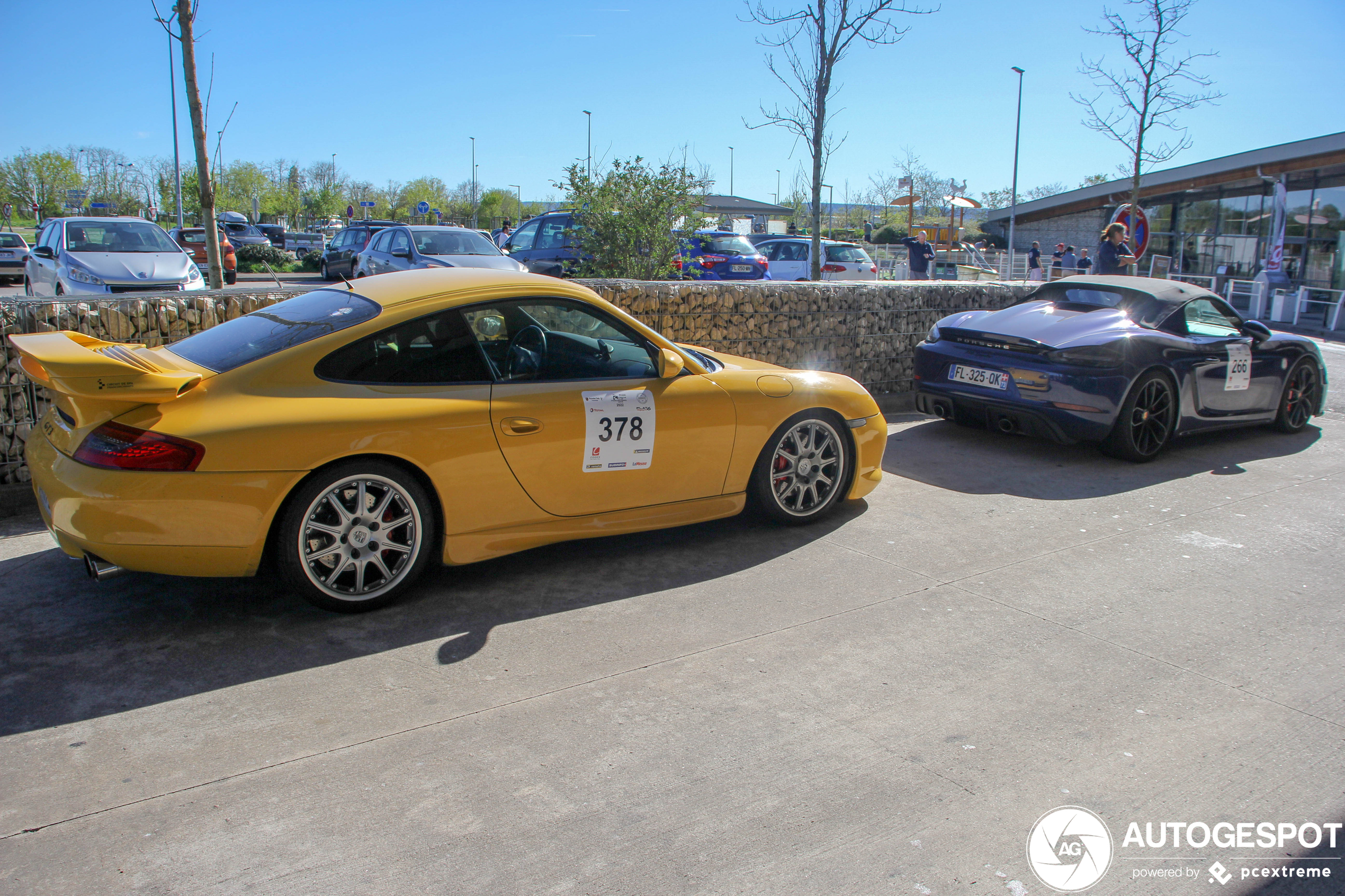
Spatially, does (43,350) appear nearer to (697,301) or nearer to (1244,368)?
(697,301)

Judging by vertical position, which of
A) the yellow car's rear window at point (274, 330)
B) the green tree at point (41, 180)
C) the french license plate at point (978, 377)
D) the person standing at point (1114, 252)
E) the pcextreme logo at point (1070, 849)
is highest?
the green tree at point (41, 180)

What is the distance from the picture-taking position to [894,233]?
2147 inches

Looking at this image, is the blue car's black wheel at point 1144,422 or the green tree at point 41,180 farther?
the green tree at point 41,180

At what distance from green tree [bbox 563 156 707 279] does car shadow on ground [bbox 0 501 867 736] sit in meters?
6.53

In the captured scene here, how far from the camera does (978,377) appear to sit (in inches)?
282

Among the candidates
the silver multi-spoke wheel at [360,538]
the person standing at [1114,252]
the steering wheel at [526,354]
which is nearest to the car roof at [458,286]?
the steering wheel at [526,354]

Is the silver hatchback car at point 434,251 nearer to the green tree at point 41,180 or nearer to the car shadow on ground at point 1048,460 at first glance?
the car shadow on ground at point 1048,460

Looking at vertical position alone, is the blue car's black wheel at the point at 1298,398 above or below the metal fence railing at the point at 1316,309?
below

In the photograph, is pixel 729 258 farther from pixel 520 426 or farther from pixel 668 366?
pixel 520 426

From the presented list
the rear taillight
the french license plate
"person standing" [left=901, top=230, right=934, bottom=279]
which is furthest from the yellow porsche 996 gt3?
"person standing" [left=901, top=230, right=934, bottom=279]

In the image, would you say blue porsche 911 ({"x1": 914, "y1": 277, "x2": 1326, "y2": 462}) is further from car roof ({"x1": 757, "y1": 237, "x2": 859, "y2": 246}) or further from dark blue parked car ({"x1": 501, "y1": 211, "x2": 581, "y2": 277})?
car roof ({"x1": 757, "y1": 237, "x2": 859, "y2": 246})

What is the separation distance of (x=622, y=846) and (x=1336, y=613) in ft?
11.9

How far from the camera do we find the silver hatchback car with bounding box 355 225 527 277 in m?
13.8

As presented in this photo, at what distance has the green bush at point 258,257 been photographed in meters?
31.1
